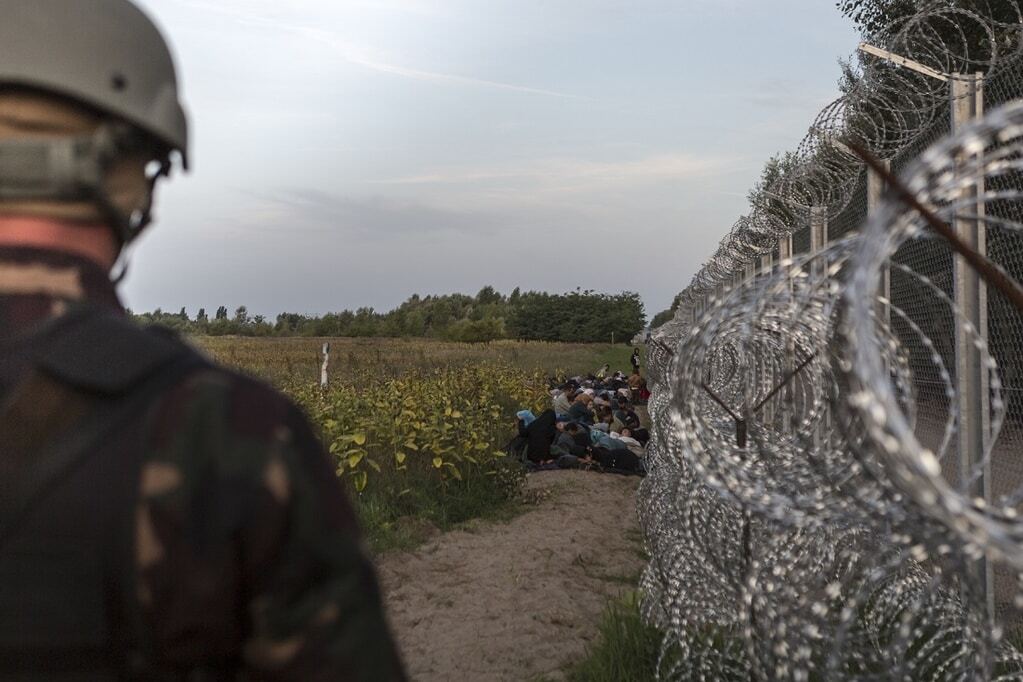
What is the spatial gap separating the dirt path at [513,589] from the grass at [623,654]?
0.37 metres

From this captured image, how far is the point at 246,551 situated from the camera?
1.09 meters

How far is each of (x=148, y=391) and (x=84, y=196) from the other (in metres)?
0.32

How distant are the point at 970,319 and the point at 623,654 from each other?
7.44ft

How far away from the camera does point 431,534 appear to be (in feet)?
26.8

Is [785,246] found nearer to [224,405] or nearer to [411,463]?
[411,463]

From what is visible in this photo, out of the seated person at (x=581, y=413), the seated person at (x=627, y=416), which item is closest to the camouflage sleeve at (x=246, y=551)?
the seated person at (x=581, y=413)

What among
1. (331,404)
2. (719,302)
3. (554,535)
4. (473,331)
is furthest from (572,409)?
(473,331)

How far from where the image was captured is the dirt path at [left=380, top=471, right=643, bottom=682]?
5.39 meters

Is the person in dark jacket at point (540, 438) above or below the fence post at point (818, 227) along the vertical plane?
below

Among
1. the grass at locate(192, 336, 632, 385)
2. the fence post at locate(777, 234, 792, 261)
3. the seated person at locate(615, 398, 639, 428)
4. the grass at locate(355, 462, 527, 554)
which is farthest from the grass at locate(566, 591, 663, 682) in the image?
the grass at locate(192, 336, 632, 385)

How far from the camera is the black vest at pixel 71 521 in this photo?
3.51ft

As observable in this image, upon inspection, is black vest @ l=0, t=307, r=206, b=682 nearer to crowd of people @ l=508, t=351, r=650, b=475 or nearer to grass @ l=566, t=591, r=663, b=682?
grass @ l=566, t=591, r=663, b=682

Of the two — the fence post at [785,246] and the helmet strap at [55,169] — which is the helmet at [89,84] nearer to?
the helmet strap at [55,169]

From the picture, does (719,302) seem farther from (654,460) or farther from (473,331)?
(473,331)
